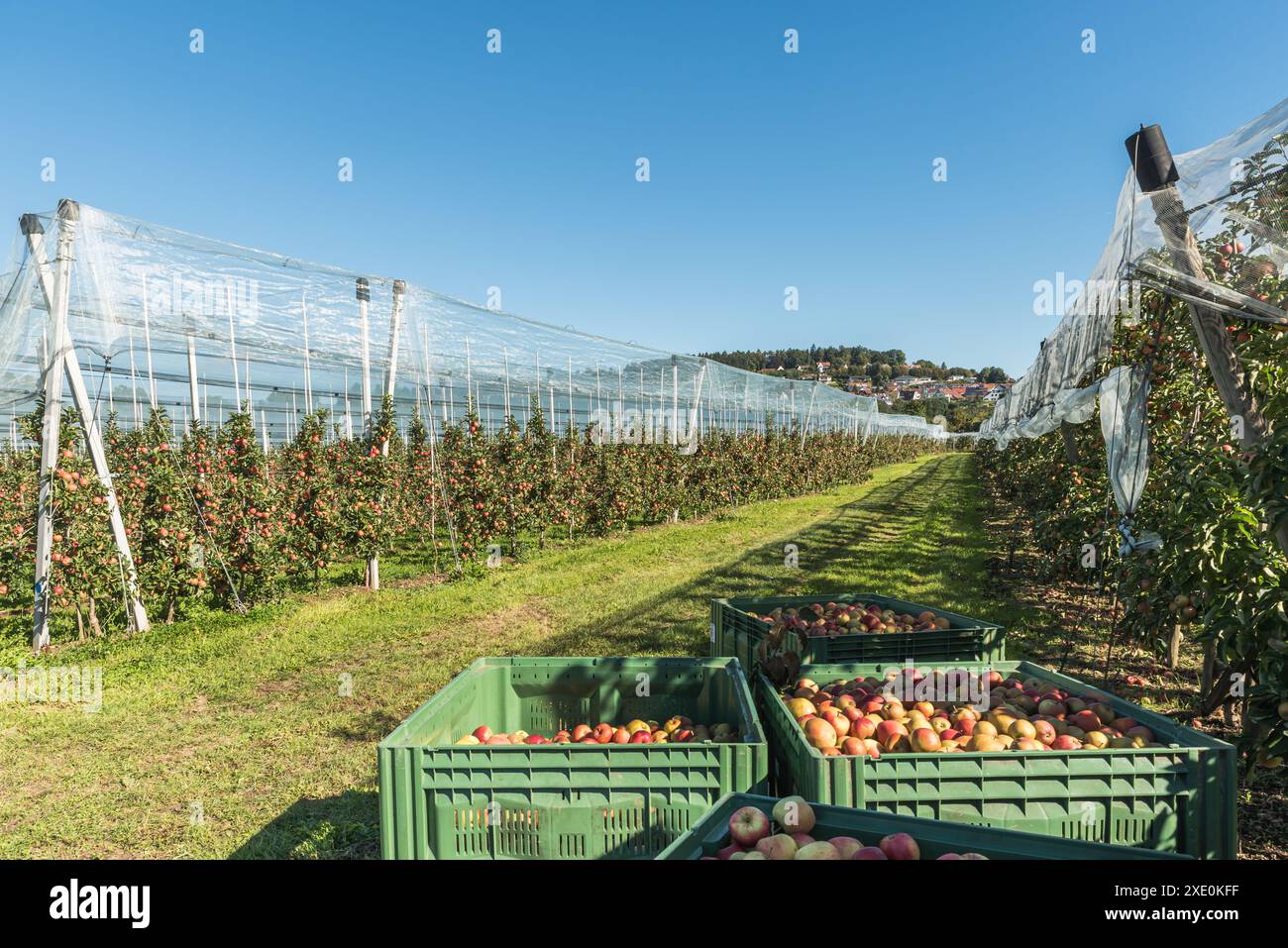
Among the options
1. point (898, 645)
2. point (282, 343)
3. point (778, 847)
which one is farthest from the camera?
point (282, 343)

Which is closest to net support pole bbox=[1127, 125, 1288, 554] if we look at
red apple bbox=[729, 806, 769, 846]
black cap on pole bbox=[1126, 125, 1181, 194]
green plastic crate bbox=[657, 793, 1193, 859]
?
black cap on pole bbox=[1126, 125, 1181, 194]

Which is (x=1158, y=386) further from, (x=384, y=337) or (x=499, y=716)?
(x=384, y=337)

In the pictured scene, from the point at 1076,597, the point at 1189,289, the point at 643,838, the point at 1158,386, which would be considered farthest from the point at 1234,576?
the point at 1076,597

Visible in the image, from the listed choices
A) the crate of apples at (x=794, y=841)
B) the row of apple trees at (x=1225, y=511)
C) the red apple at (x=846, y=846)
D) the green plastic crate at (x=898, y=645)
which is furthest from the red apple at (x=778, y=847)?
the row of apple trees at (x=1225, y=511)

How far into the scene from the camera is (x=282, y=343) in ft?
48.9

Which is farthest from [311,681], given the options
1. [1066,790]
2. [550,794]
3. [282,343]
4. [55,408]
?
[282,343]

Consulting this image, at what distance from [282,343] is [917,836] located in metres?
15.7

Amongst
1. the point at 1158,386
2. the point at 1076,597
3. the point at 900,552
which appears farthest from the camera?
the point at 900,552

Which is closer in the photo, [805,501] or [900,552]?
[900,552]

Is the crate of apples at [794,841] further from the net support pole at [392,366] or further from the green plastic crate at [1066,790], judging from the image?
the net support pole at [392,366]

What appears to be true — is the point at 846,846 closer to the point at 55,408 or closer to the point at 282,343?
the point at 55,408

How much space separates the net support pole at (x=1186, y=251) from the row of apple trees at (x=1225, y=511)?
92 mm

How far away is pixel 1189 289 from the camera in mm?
3680
